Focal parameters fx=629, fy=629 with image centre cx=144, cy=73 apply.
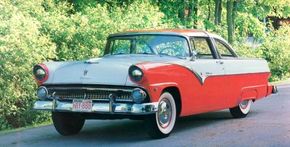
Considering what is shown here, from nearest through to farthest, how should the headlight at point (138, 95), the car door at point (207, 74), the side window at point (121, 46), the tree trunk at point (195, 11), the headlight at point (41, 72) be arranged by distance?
1. the headlight at point (138, 95)
2. the headlight at point (41, 72)
3. the car door at point (207, 74)
4. the side window at point (121, 46)
5. the tree trunk at point (195, 11)

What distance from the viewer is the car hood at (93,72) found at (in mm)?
8391

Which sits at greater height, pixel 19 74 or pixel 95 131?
pixel 19 74

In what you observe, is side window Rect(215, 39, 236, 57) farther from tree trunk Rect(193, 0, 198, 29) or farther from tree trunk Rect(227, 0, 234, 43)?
tree trunk Rect(193, 0, 198, 29)

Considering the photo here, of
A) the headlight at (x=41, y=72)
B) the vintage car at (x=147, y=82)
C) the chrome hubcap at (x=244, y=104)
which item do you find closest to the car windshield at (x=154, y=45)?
the vintage car at (x=147, y=82)

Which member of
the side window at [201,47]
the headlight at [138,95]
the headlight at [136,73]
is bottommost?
the headlight at [138,95]

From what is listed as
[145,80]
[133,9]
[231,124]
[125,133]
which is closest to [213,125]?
[231,124]

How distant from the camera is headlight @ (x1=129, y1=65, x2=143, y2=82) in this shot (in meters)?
8.27

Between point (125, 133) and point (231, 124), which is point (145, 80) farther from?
point (231, 124)

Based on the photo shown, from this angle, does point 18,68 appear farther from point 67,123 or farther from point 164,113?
point 164,113

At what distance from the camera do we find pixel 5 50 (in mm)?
11281

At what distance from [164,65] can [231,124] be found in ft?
7.38

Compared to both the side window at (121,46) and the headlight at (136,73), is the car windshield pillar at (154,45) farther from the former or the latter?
the headlight at (136,73)

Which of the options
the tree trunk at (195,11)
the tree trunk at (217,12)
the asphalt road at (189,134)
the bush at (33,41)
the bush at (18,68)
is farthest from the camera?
the tree trunk at (217,12)

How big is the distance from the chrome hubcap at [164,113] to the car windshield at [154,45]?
3.23 ft
